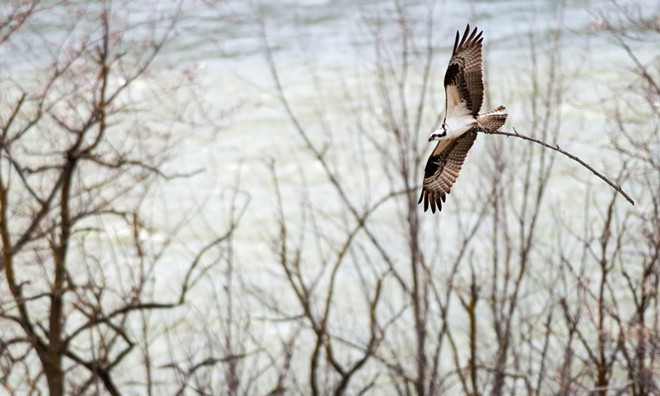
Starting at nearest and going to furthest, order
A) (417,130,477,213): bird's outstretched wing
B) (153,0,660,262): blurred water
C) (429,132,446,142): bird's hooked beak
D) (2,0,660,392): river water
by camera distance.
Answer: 1. (429,132,446,142): bird's hooked beak
2. (417,130,477,213): bird's outstretched wing
3. (2,0,660,392): river water
4. (153,0,660,262): blurred water

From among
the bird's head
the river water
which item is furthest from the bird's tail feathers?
the river water

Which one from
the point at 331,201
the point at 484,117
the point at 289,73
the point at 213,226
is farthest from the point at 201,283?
the point at 484,117

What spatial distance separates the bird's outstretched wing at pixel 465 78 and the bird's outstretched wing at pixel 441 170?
0.35m

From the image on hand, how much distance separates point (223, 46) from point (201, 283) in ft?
33.2

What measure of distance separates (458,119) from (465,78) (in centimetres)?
35

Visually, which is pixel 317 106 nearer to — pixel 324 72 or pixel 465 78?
pixel 324 72

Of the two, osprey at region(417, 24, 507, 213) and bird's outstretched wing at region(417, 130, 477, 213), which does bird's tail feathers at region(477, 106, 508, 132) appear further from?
bird's outstretched wing at region(417, 130, 477, 213)

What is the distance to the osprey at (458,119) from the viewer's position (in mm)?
5199

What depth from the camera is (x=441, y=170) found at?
19.1 ft

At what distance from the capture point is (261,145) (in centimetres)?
2814

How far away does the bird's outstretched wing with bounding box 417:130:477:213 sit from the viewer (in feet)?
18.8

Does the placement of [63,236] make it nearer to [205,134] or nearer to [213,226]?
[213,226]

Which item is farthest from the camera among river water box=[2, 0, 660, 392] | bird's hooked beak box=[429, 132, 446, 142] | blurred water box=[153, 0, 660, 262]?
blurred water box=[153, 0, 660, 262]

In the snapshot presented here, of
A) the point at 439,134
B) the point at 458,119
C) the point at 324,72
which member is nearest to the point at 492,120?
the point at 458,119
